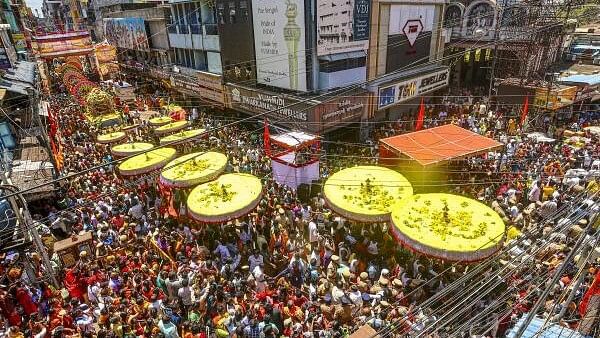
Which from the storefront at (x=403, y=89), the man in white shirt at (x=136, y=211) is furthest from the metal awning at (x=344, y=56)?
the man in white shirt at (x=136, y=211)

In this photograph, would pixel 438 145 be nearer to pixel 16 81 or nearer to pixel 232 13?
pixel 232 13

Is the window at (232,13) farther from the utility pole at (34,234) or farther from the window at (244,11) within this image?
the utility pole at (34,234)

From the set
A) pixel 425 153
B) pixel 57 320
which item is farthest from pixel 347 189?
pixel 57 320

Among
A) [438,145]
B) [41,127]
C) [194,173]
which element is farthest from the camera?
[41,127]

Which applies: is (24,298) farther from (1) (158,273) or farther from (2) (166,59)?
(2) (166,59)

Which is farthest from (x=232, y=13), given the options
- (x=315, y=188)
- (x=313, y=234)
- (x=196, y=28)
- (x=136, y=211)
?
(x=313, y=234)

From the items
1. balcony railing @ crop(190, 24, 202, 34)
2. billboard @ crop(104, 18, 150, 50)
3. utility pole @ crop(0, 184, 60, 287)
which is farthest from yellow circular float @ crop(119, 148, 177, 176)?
billboard @ crop(104, 18, 150, 50)
